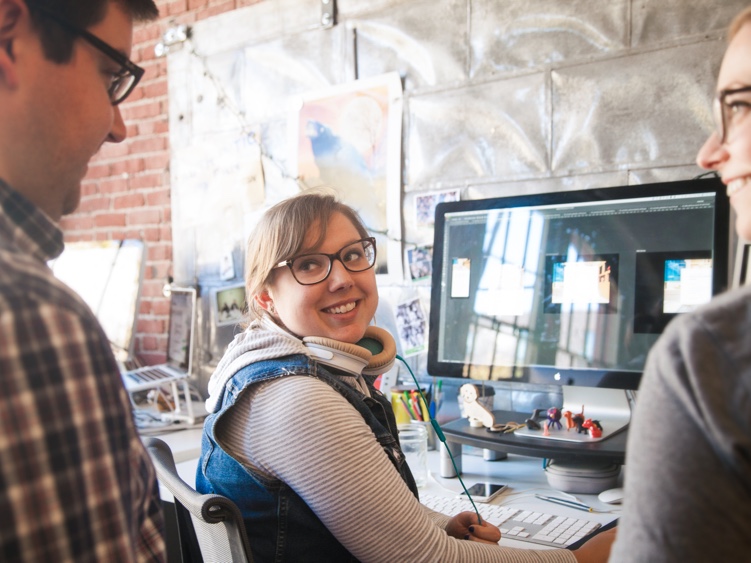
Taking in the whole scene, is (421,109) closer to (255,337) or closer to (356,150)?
(356,150)

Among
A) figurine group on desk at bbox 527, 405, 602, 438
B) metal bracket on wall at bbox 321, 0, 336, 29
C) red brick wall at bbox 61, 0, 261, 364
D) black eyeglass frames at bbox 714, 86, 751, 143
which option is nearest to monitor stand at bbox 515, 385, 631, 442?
figurine group on desk at bbox 527, 405, 602, 438

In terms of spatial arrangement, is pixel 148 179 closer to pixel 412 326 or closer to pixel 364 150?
pixel 364 150

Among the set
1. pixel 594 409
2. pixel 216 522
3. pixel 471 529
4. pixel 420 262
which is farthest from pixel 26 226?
pixel 420 262

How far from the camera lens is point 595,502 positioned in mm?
1363

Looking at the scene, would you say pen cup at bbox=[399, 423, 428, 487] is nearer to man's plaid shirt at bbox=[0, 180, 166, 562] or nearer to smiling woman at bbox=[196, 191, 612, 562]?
smiling woman at bbox=[196, 191, 612, 562]

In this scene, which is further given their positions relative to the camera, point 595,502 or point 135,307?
point 135,307

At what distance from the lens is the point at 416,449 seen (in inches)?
63.8

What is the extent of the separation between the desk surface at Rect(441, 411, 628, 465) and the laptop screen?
3.72ft

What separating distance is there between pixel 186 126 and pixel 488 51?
1265 millimetres

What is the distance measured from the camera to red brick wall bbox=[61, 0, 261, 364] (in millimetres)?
2701

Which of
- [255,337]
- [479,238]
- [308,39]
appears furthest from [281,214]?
[308,39]

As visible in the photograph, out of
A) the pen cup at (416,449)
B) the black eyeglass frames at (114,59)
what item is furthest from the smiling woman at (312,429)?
the black eyeglass frames at (114,59)

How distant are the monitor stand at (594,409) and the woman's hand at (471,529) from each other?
298 millimetres

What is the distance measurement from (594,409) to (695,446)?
116 centimetres
